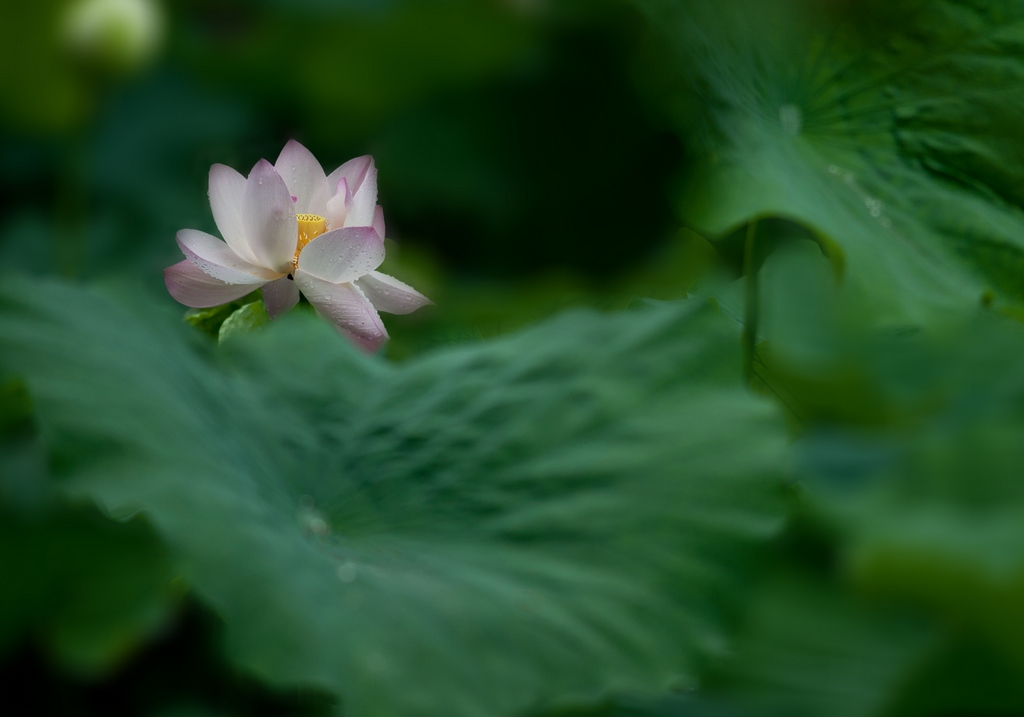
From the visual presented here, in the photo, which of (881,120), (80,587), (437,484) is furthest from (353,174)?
(80,587)

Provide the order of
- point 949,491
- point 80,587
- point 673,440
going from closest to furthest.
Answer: point 673,440 → point 949,491 → point 80,587

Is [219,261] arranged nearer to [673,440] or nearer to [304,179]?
[304,179]

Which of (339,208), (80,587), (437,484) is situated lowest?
(437,484)

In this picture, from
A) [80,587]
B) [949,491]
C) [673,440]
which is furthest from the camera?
[80,587]

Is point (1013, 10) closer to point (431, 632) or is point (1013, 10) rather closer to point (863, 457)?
point (863, 457)

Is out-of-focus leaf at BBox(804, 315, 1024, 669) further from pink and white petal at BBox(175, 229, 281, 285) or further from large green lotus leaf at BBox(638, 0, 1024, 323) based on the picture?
pink and white petal at BBox(175, 229, 281, 285)

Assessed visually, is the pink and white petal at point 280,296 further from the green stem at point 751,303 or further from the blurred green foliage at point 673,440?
the green stem at point 751,303
